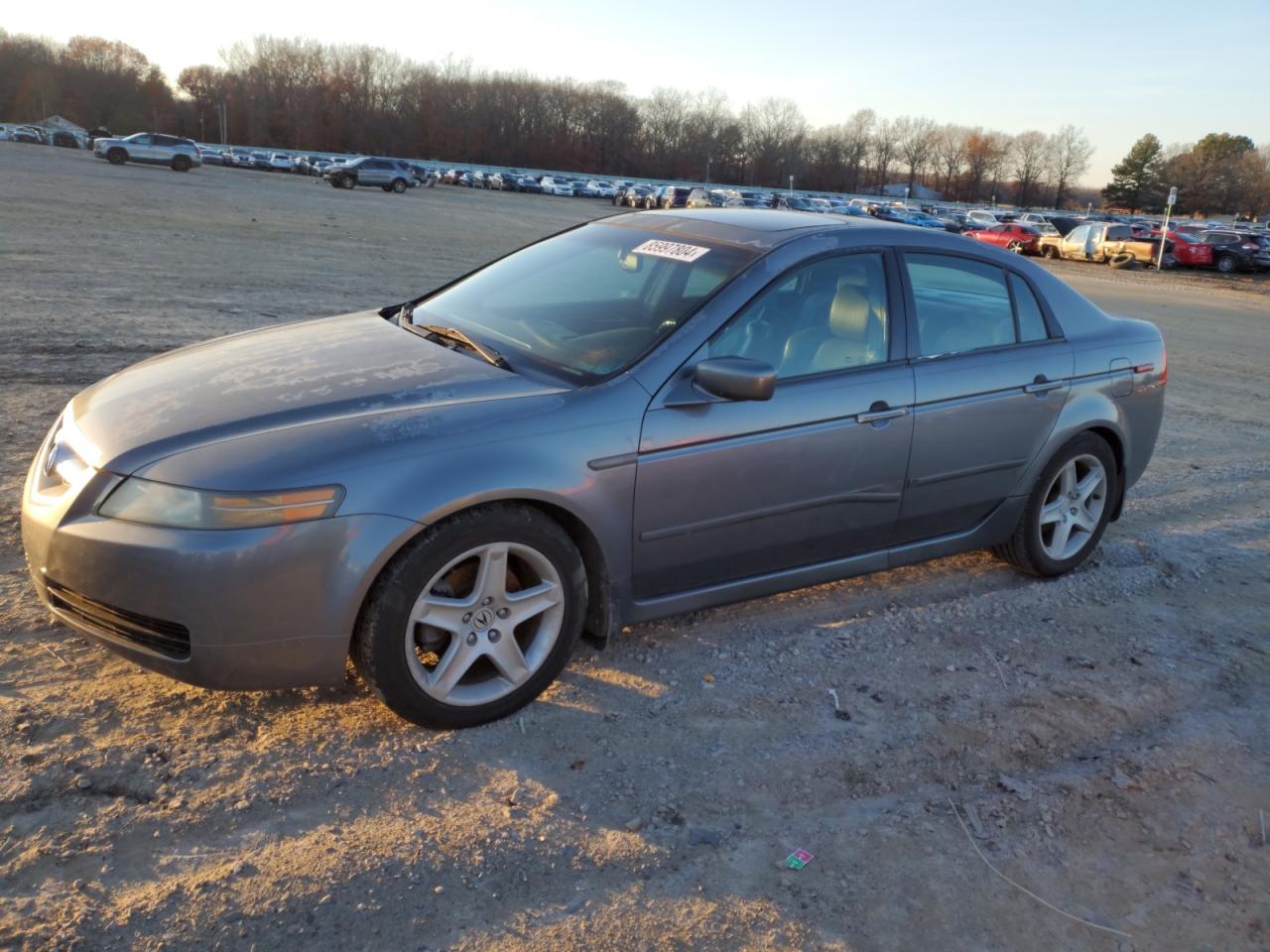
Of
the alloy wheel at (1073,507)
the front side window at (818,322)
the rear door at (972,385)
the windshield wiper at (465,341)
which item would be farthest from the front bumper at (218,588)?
the alloy wheel at (1073,507)

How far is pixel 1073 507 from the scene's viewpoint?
15.6 feet

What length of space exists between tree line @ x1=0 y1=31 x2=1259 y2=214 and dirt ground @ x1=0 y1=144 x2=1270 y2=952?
122 metres

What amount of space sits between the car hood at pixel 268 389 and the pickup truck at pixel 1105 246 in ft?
118

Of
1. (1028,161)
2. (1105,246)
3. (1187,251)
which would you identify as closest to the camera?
(1187,251)

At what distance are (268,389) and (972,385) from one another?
2836 millimetres

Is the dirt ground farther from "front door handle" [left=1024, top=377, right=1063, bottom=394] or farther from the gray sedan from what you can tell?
"front door handle" [left=1024, top=377, right=1063, bottom=394]

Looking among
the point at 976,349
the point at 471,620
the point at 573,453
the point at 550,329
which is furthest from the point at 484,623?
the point at 976,349

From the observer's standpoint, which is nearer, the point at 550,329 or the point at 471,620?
the point at 471,620

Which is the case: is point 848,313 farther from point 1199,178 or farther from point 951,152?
point 951,152

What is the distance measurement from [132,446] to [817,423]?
2.34 metres

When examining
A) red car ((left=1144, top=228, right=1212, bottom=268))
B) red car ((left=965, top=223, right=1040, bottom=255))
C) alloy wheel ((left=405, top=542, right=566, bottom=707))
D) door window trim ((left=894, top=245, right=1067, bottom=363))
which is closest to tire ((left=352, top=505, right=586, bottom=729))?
alloy wheel ((left=405, top=542, right=566, bottom=707))

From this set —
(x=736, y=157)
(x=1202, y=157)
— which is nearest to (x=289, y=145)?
(x=736, y=157)

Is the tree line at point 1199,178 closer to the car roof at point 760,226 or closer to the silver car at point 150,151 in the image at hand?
the silver car at point 150,151

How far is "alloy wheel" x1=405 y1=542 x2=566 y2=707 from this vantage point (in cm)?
304
